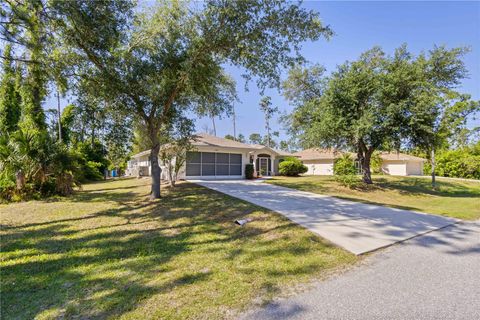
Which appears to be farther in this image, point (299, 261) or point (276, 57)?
point (276, 57)

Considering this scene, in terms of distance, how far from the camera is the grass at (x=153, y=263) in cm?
308

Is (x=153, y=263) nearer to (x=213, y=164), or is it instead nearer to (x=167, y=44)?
(x=167, y=44)

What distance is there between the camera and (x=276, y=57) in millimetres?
9109

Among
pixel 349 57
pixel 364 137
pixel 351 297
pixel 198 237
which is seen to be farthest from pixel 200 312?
pixel 349 57

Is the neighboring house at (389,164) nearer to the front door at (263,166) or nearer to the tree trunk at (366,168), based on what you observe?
the front door at (263,166)

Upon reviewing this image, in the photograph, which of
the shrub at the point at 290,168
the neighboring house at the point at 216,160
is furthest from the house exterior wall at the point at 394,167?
the neighboring house at the point at 216,160

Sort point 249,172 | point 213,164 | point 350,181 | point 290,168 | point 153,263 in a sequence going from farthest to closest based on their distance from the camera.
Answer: point 290,168 < point 249,172 < point 213,164 < point 350,181 < point 153,263

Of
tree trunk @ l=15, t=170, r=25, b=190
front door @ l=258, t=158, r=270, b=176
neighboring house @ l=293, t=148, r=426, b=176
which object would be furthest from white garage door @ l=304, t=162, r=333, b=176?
tree trunk @ l=15, t=170, r=25, b=190

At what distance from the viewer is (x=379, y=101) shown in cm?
1480

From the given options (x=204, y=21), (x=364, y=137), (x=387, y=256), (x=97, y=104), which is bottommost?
(x=387, y=256)

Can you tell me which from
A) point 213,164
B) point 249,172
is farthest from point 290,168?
point 213,164

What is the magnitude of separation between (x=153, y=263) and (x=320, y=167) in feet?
102

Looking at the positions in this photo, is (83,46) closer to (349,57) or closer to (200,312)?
Result: (200,312)

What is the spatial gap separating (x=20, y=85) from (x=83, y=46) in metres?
3.45
